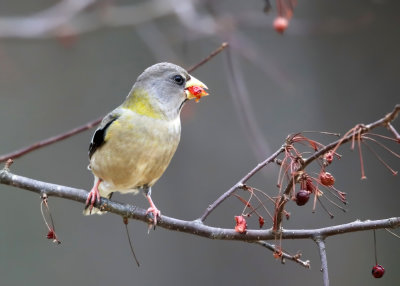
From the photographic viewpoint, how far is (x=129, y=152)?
3262 millimetres

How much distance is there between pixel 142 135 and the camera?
3.29 meters

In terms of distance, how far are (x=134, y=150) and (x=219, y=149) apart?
282 cm

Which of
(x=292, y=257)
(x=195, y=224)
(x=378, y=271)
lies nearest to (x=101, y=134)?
(x=195, y=224)

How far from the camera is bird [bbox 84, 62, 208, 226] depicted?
328 centimetres

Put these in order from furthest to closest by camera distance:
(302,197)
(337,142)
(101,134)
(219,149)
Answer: (219,149)
(101,134)
(302,197)
(337,142)

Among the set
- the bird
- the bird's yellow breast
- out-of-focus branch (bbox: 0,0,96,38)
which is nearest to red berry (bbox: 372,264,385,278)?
the bird

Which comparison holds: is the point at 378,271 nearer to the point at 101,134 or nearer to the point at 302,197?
the point at 302,197

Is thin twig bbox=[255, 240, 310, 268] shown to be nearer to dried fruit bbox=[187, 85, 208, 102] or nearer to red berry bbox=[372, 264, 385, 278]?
red berry bbox=[372, 264, 385, 278]

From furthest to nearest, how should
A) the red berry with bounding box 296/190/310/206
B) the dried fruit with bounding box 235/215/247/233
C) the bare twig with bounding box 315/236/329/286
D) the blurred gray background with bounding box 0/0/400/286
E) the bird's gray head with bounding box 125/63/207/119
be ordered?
the blurred gray background with bounding box 0/0/400/286, the bird's gray head with bounding box 125/63/207/119, the dried fruit with bounding box 235/215/247/233, the red berry with bounding box 296/190/310/206, the bare twig with bounding box 315/236/329/286

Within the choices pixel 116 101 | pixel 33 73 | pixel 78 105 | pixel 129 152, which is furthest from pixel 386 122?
pixel 33 73

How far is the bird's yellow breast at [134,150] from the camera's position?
10.7ft

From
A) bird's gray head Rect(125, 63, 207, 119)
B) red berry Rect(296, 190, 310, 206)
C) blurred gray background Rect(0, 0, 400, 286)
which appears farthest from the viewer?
blurred gray background Rect(0, 0, 400, 286)

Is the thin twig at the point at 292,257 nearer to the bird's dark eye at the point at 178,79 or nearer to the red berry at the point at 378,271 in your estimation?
the red berry at the point at 378,271

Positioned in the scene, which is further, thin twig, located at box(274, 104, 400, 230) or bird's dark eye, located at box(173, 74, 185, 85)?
bird's dark eye, located at box(173, 74, 185, 85)
